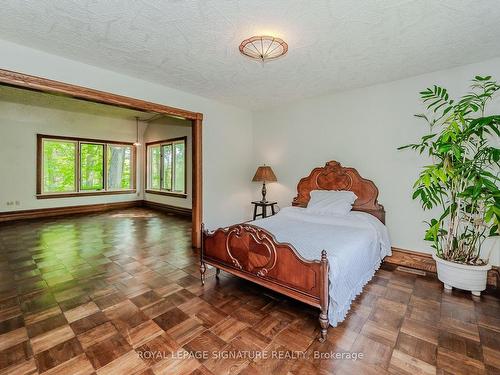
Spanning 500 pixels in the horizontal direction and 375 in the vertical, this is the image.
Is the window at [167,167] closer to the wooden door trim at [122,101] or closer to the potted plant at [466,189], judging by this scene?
the wooden door trim at [122,101]

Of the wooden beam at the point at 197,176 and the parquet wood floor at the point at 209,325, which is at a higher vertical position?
the wooden beam at the point at 197,176

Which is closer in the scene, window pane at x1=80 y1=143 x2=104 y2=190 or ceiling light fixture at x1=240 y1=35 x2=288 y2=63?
ceiling light fixture at x1=240 y1=35 x2=288 y2=63

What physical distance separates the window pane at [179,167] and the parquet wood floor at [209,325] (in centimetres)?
387

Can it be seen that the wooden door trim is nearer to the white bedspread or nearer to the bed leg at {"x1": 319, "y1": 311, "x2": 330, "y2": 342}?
the white bedspread

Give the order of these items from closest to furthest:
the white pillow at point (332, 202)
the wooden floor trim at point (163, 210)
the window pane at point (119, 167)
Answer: the wooden floor trim at point (163, 210) < the white pillow at point (332, 202) < the window pane at point (119, 167)

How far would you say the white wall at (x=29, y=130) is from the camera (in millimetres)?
5645

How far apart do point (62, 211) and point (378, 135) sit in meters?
7.71

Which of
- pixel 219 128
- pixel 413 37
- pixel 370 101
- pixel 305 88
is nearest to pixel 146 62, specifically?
pixel 219 128

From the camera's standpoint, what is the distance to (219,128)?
4637 millimetres

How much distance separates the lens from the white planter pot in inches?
99.8

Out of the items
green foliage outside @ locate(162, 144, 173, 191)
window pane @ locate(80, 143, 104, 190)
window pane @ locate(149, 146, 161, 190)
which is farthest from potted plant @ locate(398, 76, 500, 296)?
window pane @ locate(80, 143, 104, 190)

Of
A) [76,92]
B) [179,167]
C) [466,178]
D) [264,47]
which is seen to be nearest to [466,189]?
[466,178]

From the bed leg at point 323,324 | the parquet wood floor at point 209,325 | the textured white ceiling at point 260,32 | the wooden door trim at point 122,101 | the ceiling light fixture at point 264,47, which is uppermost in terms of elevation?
the textured white ceiling at point 260,32

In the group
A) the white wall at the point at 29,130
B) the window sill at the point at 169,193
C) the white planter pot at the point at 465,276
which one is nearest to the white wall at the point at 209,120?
the window sill at the point at 169,193
